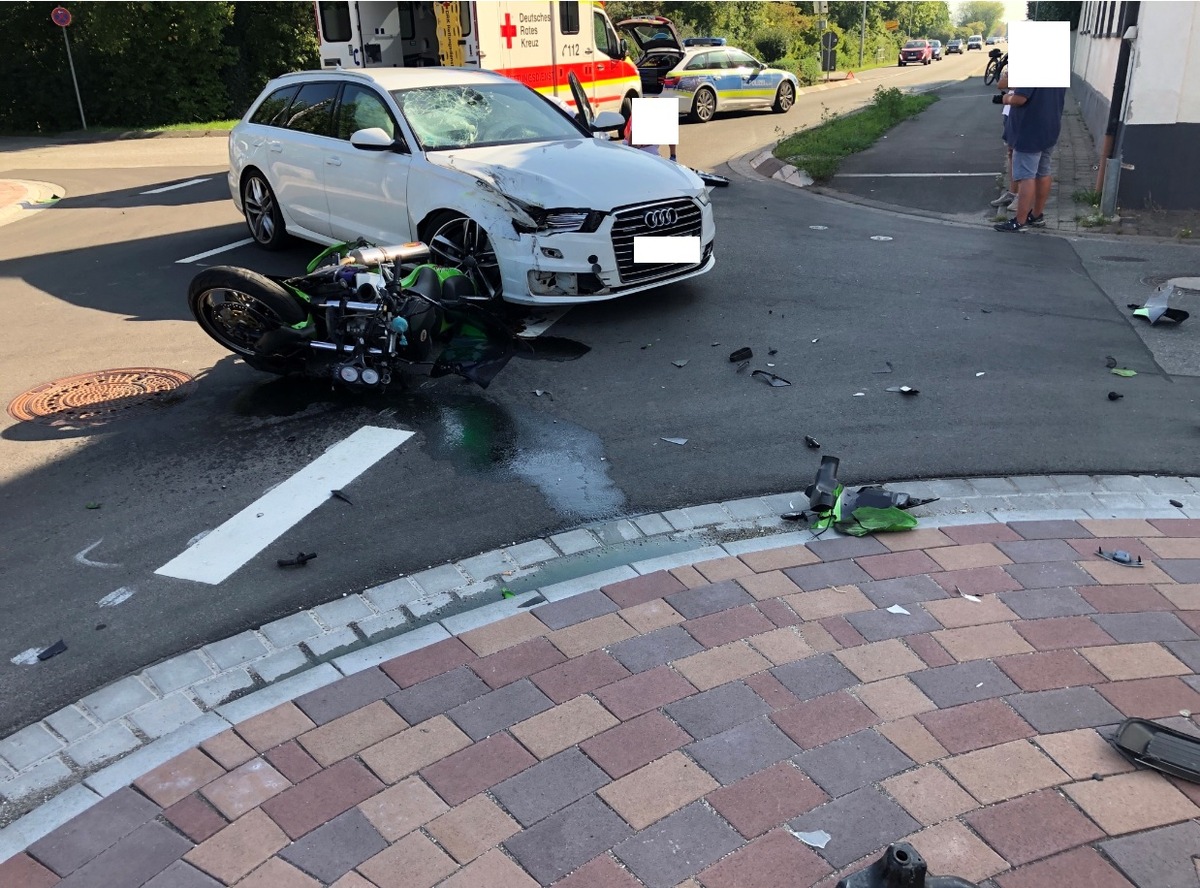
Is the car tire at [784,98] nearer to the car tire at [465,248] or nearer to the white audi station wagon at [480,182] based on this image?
the white audi station wagon at [480,182]

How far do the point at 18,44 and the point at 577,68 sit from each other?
22.2 m

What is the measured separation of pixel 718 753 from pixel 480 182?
17.4 ft

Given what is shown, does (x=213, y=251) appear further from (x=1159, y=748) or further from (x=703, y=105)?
(x=703, y=105)

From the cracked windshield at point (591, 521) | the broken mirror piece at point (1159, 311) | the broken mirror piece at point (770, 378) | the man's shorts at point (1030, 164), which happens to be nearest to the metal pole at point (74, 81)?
the cracked windshield at point (591, 521)

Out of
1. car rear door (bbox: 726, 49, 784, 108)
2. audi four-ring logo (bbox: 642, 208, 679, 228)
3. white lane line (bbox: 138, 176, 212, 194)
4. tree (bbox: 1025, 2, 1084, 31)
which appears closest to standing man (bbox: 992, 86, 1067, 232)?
audi four-ring logo (bbox: 642, 208, 679, 228)

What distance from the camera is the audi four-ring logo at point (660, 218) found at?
24.9 feet

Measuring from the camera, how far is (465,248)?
25.6 feet

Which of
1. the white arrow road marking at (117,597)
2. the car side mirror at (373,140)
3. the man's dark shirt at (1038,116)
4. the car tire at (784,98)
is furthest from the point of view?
the car tire at (784,98)

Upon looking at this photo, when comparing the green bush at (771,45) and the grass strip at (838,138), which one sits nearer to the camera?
the grass strip at (838,138)

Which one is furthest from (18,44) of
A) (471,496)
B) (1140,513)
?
(1140,513)

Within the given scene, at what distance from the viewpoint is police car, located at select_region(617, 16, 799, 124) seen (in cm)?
2577

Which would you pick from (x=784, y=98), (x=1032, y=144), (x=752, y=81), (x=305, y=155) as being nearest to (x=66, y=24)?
(x=752, y=81)

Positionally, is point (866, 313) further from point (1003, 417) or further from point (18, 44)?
point (18, 44)

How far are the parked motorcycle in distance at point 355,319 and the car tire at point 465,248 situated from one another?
2.05 ft
